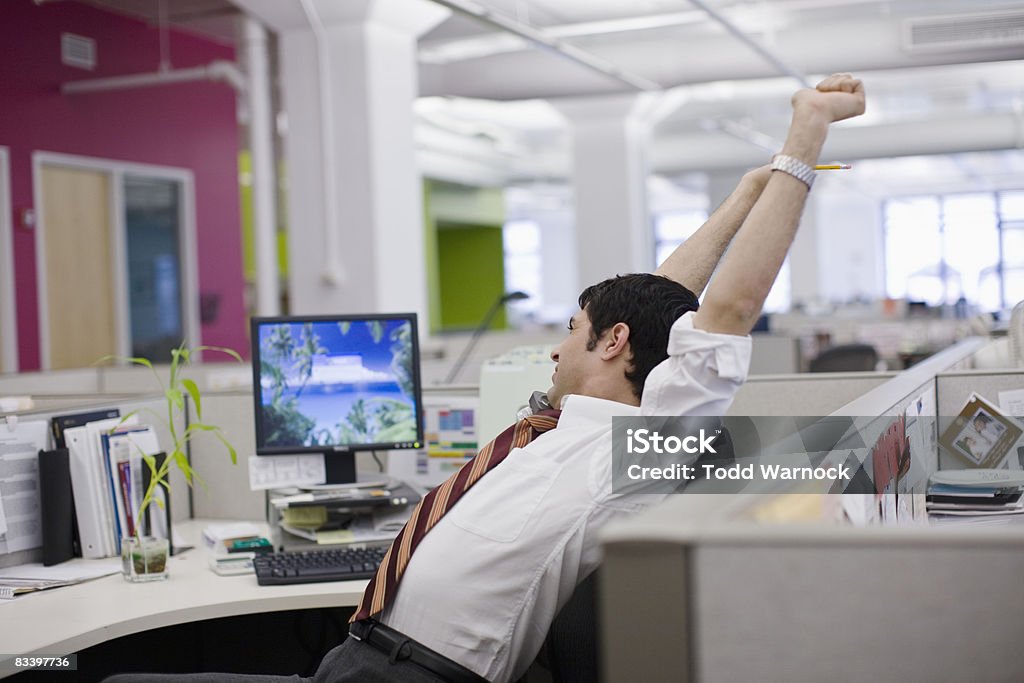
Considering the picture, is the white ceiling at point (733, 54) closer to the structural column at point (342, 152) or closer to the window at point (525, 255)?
the structural column at point (342, 152)

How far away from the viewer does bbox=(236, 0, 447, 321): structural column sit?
5.97 m

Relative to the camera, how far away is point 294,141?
19.8ft

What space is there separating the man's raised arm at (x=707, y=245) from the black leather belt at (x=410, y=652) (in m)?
0.73

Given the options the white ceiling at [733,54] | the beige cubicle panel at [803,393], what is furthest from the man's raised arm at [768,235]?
the white ceiling at [733,54]

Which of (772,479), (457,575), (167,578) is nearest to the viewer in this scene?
(772,479)

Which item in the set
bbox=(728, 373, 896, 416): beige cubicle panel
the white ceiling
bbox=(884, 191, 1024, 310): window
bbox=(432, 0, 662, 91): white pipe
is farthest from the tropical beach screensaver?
bbox=(884, 191, 1024, 310): window

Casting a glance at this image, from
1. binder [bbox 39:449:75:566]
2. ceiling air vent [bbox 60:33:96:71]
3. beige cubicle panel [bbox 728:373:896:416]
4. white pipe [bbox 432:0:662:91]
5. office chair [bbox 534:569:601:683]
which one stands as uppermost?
ceiling air vent [bbox 60:33:96:71]

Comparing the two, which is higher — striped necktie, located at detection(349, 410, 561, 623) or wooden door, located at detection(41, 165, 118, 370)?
wooden door, located at detection(41, 165, 118, 370)

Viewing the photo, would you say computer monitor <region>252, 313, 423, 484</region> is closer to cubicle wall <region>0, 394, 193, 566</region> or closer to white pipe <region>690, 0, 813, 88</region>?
cubicle wall <region>0, 394, 193, 566</region>

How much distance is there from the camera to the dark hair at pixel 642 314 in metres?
1.57

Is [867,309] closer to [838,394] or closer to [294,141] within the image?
[294,141]

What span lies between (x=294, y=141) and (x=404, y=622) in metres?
4.87

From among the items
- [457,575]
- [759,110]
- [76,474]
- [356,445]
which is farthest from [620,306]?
[759,110]

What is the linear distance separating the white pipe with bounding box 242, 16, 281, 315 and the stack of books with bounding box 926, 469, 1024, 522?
192 inches
